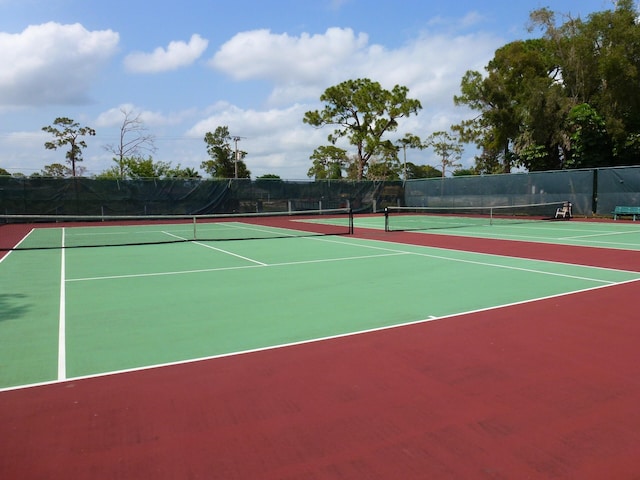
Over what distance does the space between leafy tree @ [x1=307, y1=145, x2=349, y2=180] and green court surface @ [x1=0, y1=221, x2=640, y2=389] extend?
3991 cm

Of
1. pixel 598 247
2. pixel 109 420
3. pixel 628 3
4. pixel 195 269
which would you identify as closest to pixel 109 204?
pixel 195 269

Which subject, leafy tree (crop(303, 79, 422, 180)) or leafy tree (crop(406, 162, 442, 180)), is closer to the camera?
leafy tree (crop(303, 79, 422, 180))

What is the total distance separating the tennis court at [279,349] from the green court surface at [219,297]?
33 mm

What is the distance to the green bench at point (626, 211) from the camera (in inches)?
886

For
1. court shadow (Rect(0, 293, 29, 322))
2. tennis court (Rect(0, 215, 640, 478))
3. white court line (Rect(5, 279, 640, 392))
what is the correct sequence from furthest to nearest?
court shadow (Rect(0, 293, 29, 322)) → white court line (Rect(5, 279, 640, 392)) → tennis court (Rect(0, 215, 640, 478))

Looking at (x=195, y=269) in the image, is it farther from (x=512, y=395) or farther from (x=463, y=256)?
(x=512, y=395)

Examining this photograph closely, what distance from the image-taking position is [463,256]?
36.4 feet

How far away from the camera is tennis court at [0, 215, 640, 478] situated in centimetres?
280

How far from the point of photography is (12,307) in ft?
21.2

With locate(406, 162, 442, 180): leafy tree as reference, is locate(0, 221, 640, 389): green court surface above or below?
below

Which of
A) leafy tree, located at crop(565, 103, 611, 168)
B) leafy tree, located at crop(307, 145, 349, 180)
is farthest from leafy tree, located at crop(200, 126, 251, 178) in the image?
leafy tree, located at crop(565, 103, 611, 168)

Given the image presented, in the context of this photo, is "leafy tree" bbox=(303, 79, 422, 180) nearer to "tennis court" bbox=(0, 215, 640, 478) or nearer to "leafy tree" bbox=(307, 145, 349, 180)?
"leafy tree" bbox=(307, 145, 349, 180)

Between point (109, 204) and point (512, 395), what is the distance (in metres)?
27.2

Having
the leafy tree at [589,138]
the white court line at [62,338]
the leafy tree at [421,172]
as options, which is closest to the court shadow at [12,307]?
the white court line at [62,338]
